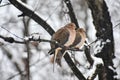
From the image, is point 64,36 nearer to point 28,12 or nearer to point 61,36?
point 61,36

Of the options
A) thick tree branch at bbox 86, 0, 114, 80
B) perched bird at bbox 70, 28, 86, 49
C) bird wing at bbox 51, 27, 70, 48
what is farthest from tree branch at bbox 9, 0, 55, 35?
thick tree branch at bbox 86, 0, 114, 80

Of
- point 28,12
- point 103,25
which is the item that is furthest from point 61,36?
Result: point 103,25

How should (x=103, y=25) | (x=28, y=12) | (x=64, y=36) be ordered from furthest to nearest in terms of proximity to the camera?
(x=103, y=25)
(x=64, y=36)
(x=28, y=12)

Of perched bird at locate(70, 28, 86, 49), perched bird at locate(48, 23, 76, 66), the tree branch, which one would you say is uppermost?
the tree branch

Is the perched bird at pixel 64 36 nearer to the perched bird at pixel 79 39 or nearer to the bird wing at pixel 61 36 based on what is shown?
the bird wing at pixel 61 36

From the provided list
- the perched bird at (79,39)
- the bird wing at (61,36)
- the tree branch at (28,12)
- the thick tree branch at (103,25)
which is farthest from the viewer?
the thick tree branch at (103,25)

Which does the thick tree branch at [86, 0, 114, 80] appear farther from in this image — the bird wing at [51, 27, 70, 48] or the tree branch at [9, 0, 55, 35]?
the tree branch at [9, 0, 55, 35]

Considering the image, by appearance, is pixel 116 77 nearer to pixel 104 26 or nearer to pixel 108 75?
pixel 108 75

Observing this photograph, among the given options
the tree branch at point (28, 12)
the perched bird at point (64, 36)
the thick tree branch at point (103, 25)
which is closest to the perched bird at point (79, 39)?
the perched bird at point (64, 36)

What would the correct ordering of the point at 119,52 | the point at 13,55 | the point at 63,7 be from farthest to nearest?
1. the point at 13,55
2. the point at 119,52
3. the point at 63,7

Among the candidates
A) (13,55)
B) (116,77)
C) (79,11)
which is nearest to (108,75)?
(116,77)

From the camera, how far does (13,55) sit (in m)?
14.6

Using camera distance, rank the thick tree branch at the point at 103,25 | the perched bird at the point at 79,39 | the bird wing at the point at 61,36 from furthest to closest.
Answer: the thick tree branch at the point at 103,25 → the perched bird at the point at 79,39 → the bird wing at the point at 61,36

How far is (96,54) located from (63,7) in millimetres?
799
